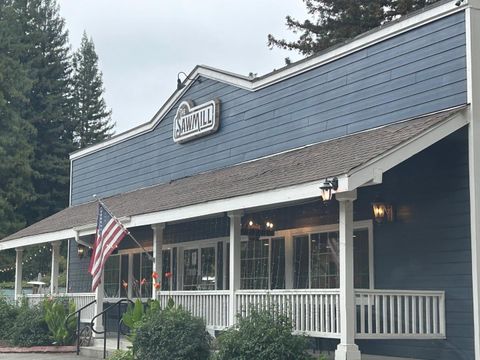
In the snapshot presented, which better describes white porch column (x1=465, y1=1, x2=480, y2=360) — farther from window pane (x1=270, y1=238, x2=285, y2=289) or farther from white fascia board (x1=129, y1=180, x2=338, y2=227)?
window pane (x1=270, y1=238, x2=285, y2=289)

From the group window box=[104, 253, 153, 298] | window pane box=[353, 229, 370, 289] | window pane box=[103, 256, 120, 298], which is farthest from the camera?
window pane box=[103, 256, 120, 298]

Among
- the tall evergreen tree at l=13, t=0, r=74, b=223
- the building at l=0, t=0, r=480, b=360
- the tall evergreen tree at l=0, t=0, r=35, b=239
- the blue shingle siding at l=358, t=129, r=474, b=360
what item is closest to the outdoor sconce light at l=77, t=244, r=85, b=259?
the building at l=0, t=0, r=480, b=360

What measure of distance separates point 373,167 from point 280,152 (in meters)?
5.00

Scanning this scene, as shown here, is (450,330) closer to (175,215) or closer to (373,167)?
(373,167)

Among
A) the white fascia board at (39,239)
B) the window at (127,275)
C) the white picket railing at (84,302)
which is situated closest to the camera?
the white picket railing at (84,302)

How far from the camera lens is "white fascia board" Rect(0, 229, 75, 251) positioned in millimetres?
19578

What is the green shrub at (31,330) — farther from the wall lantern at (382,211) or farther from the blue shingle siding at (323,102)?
the wall lantern at (382,211)

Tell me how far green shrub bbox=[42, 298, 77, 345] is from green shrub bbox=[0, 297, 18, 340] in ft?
4.69

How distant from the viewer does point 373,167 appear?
35.9ft

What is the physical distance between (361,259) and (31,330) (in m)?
8.02

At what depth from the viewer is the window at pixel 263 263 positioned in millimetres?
15820

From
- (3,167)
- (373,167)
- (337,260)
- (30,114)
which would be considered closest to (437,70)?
(373,167)

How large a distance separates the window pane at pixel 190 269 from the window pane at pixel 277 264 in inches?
134

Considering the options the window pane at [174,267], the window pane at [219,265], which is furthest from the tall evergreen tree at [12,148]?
the window pane at [219,265]
